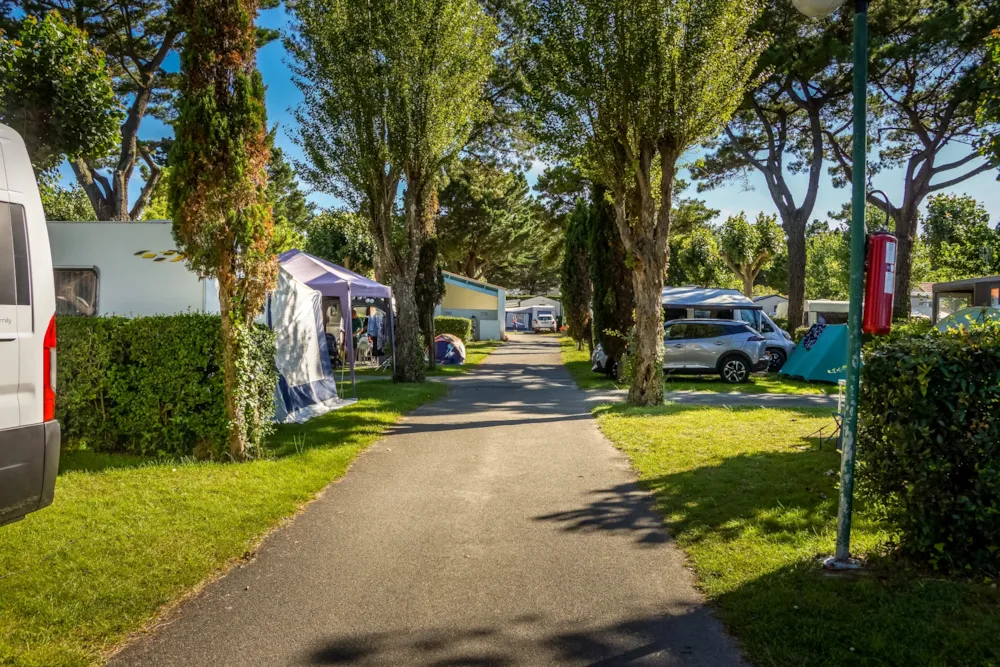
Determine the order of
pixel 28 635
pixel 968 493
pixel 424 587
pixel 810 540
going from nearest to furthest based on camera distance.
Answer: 1. pixel 28 635
2. pixel 968 493
3. pixel 424 587
4. pixel 810 540

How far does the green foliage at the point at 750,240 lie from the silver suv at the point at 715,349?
1005 inches

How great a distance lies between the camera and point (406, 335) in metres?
16.8

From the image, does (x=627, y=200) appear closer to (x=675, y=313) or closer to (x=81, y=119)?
(x=81, y=119)

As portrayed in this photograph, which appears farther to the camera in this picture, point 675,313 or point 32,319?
point 675,313

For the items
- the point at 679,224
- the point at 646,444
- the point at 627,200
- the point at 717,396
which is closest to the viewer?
the point at 646,444

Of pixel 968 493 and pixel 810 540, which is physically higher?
pixel 968 493

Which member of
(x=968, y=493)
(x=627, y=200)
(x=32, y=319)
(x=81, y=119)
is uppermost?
(x=81, y=119)

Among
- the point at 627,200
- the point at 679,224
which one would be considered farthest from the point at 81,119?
the point at 679,224

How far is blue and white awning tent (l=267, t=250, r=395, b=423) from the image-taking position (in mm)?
10359

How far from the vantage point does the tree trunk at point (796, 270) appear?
2412 centimetres

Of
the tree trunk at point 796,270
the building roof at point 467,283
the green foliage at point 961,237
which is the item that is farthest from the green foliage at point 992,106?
the building roof at point 467,283

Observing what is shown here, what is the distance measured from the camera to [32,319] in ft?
13.2

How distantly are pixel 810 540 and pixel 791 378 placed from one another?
14.5 meters

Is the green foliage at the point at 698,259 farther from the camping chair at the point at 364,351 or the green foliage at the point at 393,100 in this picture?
the green foliage at the point at 393,100
